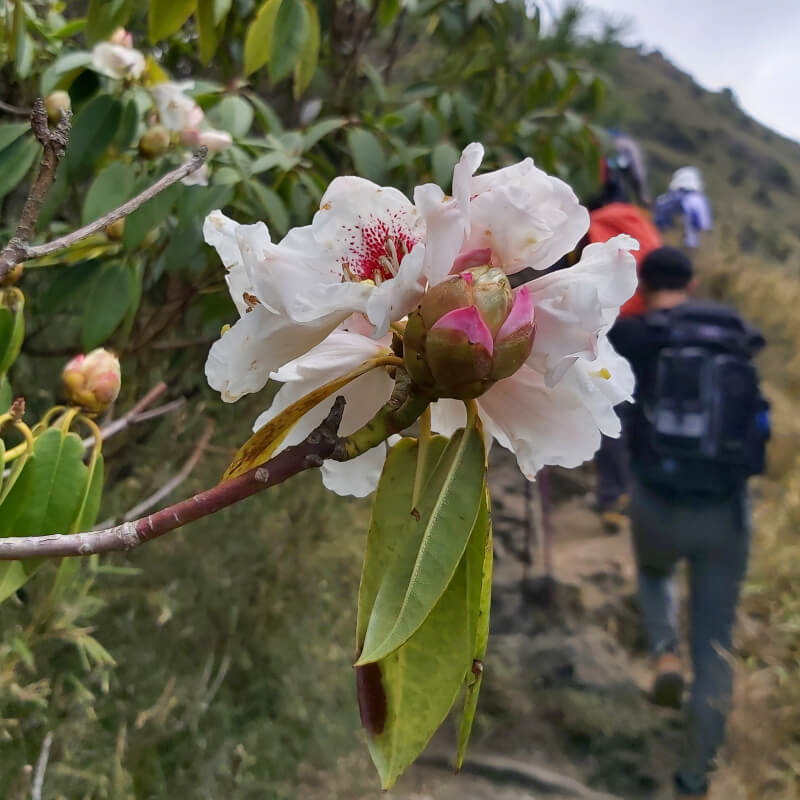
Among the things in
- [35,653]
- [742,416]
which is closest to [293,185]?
[35,653]

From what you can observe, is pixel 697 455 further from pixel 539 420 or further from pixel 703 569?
pixel 539 420

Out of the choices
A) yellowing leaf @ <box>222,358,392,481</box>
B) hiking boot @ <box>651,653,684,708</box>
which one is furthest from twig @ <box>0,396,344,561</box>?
hiking boot @ <box>651,653,684,708</box>

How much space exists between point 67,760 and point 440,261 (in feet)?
3.42

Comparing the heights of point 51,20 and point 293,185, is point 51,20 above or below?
above

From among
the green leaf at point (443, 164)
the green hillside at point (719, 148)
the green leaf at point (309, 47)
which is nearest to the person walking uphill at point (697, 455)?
the green leaf at point (443, 164)

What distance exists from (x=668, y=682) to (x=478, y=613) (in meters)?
1.90

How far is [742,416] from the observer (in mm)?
1525

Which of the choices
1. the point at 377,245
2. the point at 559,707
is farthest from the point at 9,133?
the point at 559,707

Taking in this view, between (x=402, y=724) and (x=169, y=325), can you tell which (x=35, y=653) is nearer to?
(x=169, y=325)

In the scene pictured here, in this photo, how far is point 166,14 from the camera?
65cm

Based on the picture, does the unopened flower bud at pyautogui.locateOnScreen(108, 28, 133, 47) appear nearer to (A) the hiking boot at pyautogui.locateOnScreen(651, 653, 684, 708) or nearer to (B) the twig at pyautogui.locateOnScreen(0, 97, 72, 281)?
(B) the twig at pyautogui.locateOnScreen(0, 97, 72, 281)

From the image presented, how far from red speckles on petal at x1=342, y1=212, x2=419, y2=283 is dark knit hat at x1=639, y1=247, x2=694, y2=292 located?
1398mm

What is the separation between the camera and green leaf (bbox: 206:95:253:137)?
0.87m

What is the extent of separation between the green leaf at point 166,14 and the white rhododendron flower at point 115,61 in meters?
0.14
